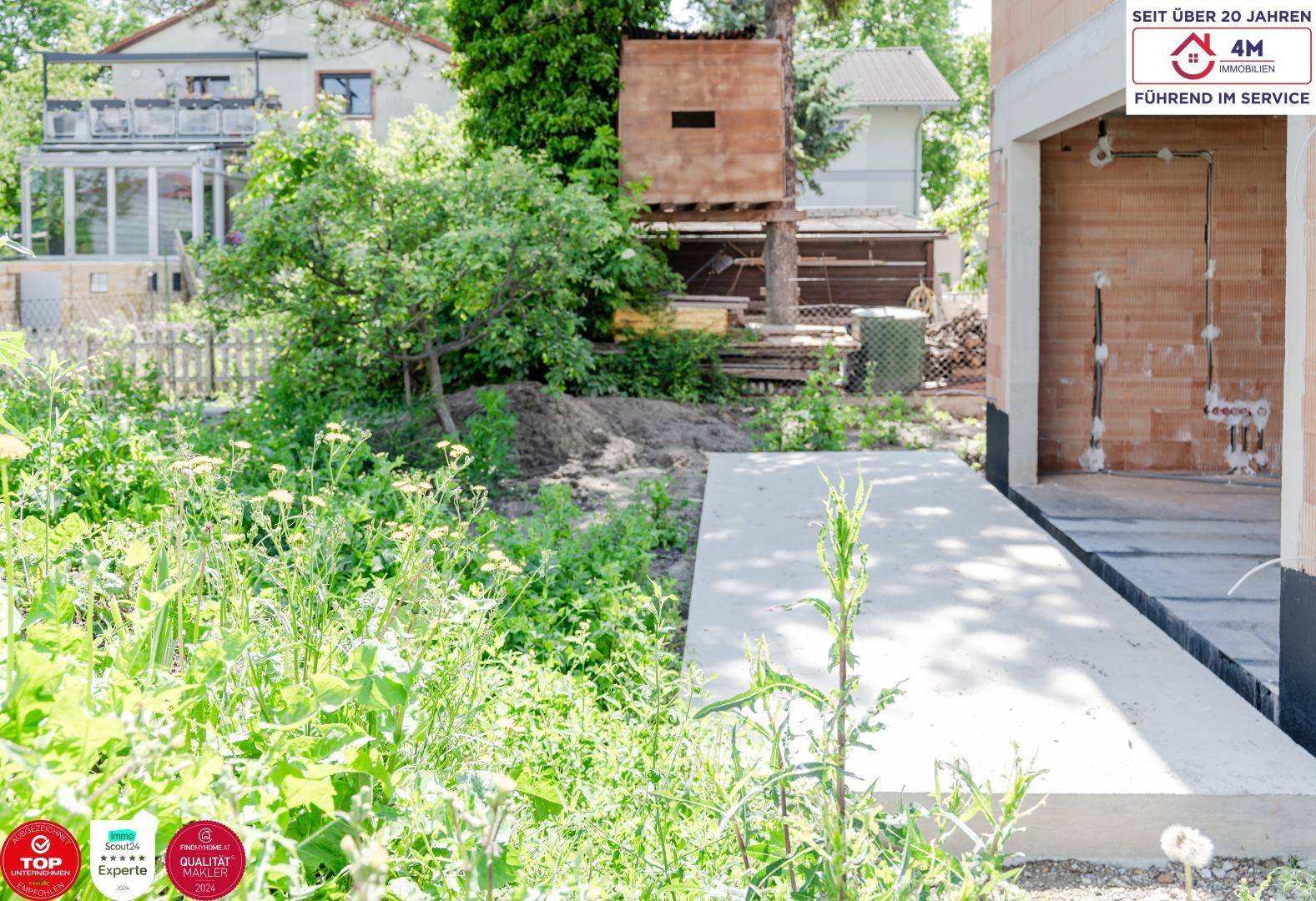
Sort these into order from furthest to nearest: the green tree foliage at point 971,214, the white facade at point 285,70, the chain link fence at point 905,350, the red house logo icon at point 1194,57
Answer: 1. the white facade at point 285,70
2. the chain link fence at point 905,350
3. the green tree foliage at point 971,214
4. the red house logo icon at point 1194,57

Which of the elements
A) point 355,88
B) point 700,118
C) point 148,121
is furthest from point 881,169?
point 700,118

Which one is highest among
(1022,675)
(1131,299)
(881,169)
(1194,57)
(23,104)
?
(23,104)

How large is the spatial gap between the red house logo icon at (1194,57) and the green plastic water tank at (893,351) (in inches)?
497

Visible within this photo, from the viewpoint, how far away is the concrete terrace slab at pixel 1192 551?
4863 mm

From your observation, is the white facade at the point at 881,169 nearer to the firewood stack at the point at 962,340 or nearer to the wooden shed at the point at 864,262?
the wooden shed at the point at 864,262

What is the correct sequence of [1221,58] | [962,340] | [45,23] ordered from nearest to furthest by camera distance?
[1221,58] → [962,340] → [45,23]

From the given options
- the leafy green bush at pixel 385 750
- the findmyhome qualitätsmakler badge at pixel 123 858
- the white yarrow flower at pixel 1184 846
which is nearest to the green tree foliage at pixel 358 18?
the leafy green bush at pixel 385 750

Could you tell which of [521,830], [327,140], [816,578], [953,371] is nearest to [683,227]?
[953,371]

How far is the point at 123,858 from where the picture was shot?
1.66m

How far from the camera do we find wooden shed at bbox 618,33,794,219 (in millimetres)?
14469

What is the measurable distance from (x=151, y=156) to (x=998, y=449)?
94.0 ft

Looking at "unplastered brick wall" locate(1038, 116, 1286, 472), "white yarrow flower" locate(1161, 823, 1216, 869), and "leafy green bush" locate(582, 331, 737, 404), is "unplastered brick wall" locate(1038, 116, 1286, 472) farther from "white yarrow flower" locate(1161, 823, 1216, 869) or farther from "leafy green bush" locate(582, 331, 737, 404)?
"white yarrow flower" locate(1161, 823, 1216, 869)

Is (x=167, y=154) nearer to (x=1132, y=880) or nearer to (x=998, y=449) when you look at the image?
(x=998, y=449)

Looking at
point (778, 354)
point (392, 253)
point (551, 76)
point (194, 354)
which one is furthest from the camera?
point (778, 354)
